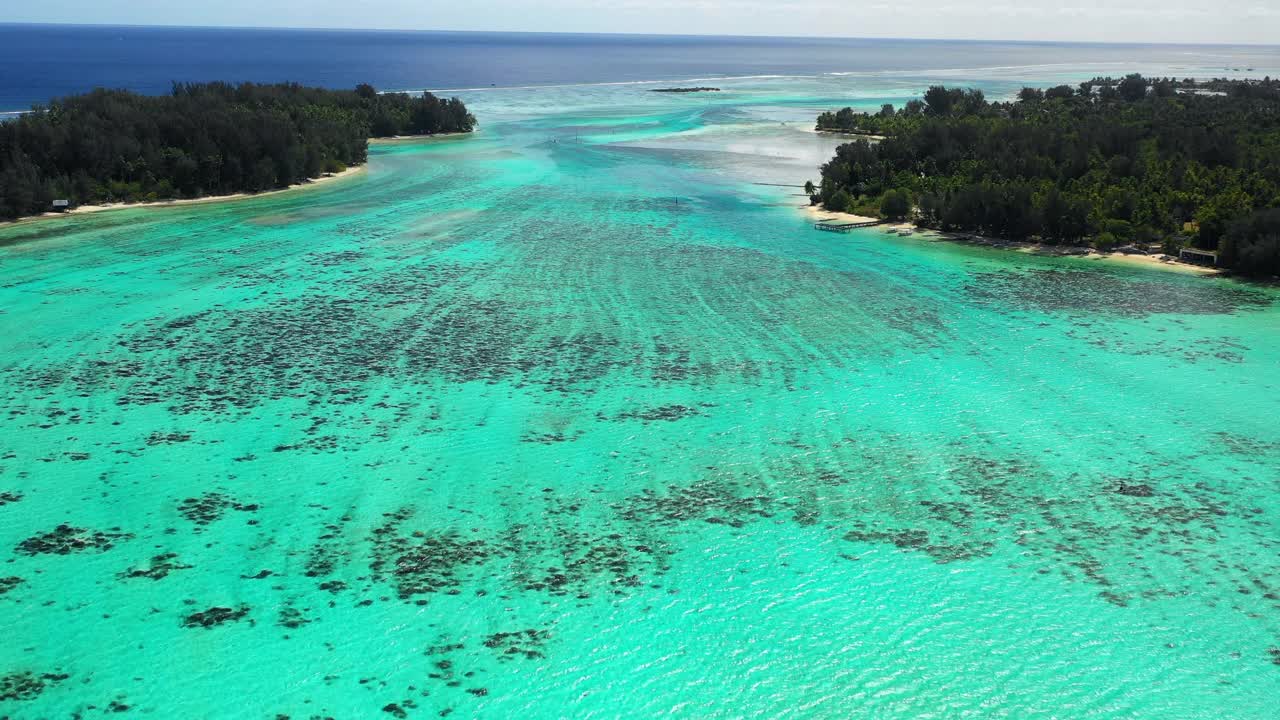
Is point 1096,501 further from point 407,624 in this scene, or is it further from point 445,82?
point 445,82

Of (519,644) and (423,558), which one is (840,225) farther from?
(519,644)

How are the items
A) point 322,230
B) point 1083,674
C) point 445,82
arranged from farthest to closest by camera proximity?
point 445,82 → point 322,230 → point 1083,674

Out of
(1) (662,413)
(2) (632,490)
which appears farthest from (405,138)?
(2) (632,490)

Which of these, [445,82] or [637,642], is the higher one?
[445,82]

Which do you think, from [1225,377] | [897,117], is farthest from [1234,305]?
[897,117]

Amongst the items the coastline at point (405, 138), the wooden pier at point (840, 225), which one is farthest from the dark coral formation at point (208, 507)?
the coastline at point (405, 138)

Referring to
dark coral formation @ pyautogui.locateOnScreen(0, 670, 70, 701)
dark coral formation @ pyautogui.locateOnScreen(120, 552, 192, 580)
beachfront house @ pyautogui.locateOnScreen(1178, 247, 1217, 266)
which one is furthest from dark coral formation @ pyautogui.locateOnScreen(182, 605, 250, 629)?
beachfront house @ pyautogui.locateOnScreen(1178, 247, 1217, 266)

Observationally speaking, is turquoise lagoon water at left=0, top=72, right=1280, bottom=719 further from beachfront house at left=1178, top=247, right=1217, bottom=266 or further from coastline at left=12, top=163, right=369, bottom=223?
coastline at left=12, top=163, right=369, bottom=223
